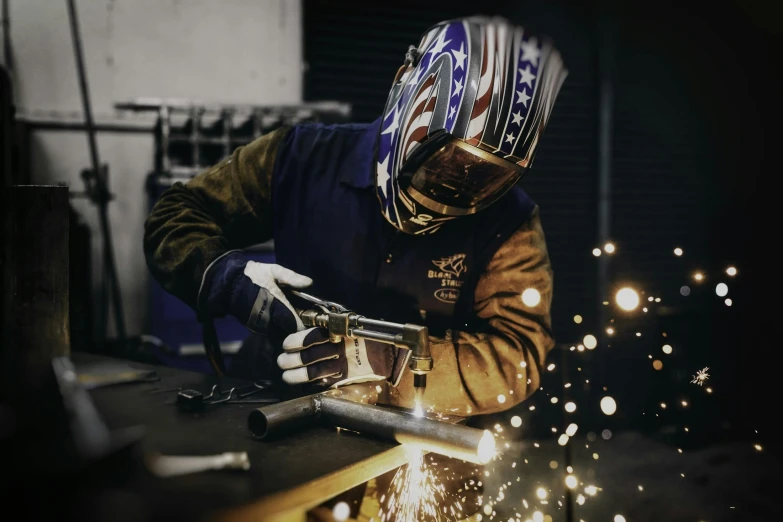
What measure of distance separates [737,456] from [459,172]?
10.0 feet

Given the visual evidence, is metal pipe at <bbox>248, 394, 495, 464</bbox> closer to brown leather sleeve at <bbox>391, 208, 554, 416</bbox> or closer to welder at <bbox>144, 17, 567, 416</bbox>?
welder at <bbox>144, 17, 567, 416</bbox>

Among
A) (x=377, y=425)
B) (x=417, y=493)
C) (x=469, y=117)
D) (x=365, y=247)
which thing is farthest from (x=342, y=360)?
(x=469, y=117)

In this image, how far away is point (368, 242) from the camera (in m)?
1.93

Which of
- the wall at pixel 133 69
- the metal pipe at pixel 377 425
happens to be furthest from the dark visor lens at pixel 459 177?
the wall at pixel 133 69

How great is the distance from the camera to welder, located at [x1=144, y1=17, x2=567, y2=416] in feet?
4.81

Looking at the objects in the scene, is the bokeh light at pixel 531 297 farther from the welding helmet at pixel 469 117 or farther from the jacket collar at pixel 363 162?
the jacket collar at pixel 363 162

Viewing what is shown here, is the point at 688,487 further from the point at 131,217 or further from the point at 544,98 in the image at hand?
the point at 131,217

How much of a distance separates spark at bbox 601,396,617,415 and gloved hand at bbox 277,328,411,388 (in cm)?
260

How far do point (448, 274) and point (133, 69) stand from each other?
232 cm

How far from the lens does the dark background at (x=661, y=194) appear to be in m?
3.44

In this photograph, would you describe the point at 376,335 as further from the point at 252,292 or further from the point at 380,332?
the point at 252,292

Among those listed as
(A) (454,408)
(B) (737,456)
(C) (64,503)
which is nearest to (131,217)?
(A) (454,408)

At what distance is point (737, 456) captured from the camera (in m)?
3.37

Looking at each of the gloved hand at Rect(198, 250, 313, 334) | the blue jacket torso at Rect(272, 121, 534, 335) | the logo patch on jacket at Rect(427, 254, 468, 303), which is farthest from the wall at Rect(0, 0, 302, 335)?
the logo patch on jacket at Rect(427, 254, 468, 303)
